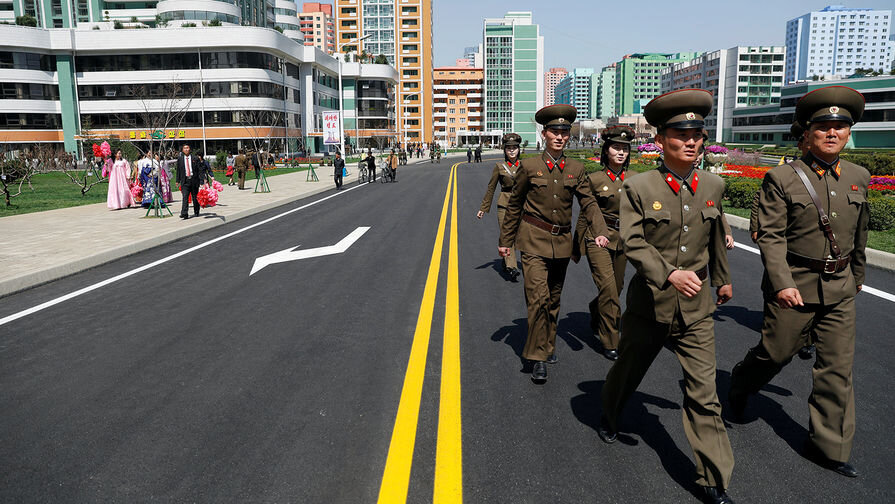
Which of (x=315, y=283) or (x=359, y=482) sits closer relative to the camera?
(x=359, y=482)

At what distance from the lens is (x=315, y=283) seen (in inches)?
328

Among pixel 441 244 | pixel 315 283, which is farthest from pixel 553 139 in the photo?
pixel 441 244

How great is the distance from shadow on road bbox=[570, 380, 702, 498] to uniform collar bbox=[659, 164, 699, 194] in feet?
4.80

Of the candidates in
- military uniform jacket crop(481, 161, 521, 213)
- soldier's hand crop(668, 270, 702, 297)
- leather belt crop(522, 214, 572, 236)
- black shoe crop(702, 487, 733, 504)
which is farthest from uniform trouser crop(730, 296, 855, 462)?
military uniform jacket crop(481, 161, 521, 213)

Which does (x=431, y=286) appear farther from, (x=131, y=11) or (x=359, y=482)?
(x=131, y=11)

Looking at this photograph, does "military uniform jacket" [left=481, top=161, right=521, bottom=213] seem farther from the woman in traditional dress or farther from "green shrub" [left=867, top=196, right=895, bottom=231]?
the woman in traditional dress

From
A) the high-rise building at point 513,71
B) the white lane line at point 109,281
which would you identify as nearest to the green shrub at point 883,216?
the white lane line at point 109,281

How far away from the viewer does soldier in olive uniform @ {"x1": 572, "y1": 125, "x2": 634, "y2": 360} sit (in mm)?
5449

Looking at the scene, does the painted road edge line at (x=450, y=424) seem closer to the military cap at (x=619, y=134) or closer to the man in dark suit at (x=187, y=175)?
the military cap at (x=619, y=134)

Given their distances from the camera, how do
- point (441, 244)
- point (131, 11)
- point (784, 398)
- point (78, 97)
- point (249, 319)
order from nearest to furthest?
point (784, 398) < point (249, 319) < point (441, 244) < point (78, 97) < point (131, 11)

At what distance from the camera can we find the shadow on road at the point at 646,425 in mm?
3425

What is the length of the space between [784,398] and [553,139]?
7.96 feet

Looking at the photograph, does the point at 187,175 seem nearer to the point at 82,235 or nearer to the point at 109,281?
the point at 82,235

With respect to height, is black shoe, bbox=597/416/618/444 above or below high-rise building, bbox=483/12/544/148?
below
